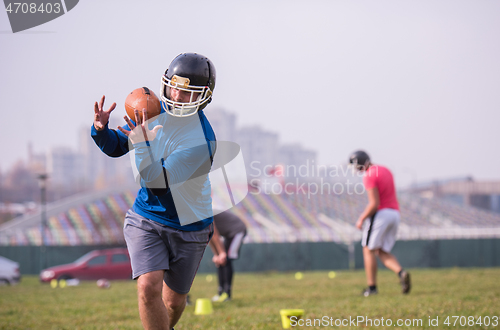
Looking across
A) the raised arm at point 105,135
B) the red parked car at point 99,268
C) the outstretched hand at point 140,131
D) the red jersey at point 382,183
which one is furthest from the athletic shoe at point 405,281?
the red parked car at point 99,268

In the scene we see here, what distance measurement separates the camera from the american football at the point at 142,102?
317cm

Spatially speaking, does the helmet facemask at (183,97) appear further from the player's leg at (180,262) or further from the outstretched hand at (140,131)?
the player's leg at (180,262)

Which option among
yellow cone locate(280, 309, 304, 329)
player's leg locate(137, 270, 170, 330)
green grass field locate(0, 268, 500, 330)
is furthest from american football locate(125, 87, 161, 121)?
green grass field locate(0, 268, 500, 330)

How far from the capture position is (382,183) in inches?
289

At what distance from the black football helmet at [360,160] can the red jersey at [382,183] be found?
0.11 meters

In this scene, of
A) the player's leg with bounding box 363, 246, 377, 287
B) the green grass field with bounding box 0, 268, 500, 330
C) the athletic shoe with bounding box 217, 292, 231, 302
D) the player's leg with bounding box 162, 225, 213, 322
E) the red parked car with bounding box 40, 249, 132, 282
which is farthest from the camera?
the red parked car with bounding box 40, 249, 132, 282

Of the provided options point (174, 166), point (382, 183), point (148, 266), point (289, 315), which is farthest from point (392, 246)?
point (174, 166)

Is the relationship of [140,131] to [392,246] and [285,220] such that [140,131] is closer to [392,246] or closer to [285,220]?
[392,246]

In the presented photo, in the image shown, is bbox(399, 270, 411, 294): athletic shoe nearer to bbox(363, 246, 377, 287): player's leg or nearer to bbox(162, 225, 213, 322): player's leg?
bbox(363, 246, 377, 287): player's leg

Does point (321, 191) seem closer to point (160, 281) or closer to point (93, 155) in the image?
point (160, 281)

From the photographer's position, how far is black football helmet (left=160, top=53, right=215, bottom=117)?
3.18m

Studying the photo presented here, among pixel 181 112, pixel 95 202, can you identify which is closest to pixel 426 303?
pixel 181 112

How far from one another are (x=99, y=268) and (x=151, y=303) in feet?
52.1

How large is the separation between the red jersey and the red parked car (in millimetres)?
12345
